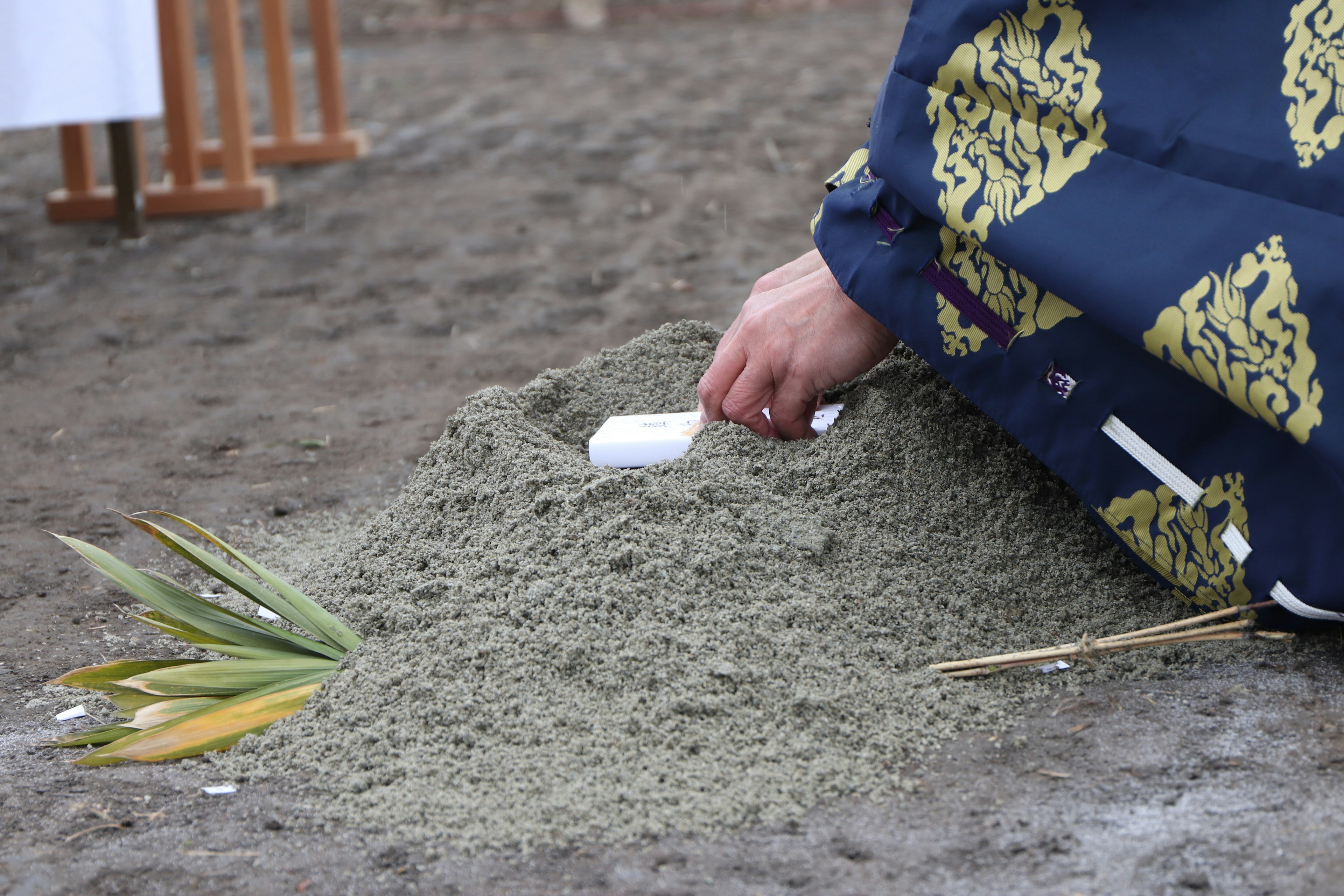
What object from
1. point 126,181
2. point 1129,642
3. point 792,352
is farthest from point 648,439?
point 126,181

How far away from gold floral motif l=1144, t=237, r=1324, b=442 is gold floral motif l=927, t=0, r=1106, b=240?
0.21m

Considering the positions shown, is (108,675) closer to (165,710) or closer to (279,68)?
(165,710)

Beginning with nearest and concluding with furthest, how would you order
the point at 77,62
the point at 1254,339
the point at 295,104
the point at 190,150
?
the point at 1254,339
the point at 77,62
the point at 190,150
the point at 295,104

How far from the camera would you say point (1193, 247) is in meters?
1.10

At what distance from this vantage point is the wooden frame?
496cm

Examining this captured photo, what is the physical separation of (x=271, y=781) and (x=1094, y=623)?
2.95 feet

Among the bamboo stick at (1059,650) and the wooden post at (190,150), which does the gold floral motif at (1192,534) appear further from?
the wooden post at (190,150)

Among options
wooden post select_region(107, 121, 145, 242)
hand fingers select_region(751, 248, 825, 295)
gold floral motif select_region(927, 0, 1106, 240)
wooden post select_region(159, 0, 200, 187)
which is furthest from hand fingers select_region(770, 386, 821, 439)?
wooden post select_region(159, 0, 200, 187)

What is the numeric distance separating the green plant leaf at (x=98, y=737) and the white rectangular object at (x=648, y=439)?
0.66 metres

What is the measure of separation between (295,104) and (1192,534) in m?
4.79

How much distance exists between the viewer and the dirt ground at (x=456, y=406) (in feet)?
3.21

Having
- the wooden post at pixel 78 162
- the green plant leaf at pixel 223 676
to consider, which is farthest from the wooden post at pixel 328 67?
the green plant leaf at pixel 223 676

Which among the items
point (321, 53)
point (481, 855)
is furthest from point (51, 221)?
point (481, 855)

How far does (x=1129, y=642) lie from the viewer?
1.26 metres
